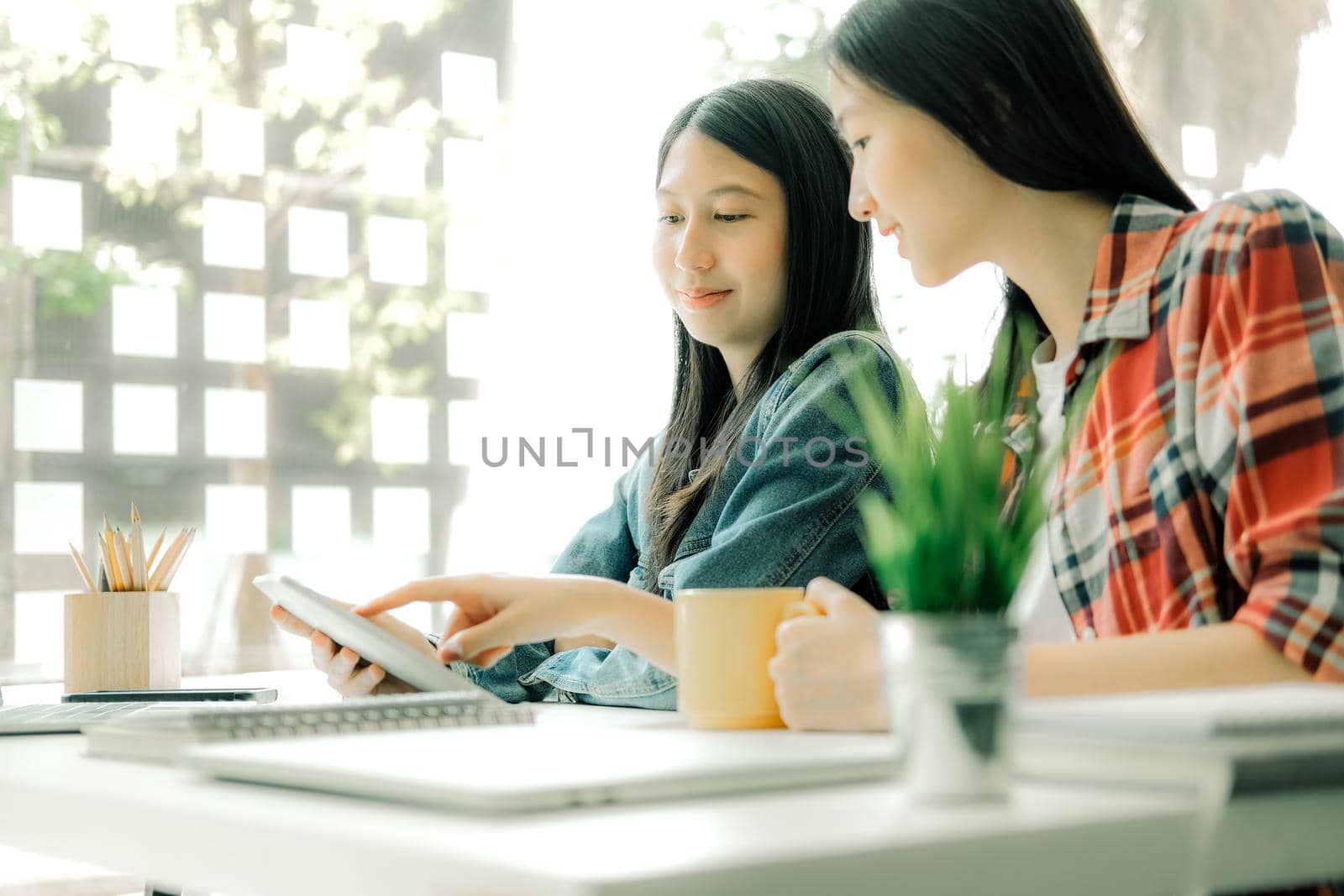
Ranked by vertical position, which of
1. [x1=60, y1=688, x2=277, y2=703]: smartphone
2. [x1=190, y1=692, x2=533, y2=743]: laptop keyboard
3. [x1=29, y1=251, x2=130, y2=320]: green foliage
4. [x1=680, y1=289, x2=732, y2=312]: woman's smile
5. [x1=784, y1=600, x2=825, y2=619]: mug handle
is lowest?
[x1=60, y1=688, x2=277, y2=703]: smartphone

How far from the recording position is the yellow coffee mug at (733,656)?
0.85 meters

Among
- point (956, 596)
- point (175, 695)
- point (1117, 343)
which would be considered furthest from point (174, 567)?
point (956, 596)

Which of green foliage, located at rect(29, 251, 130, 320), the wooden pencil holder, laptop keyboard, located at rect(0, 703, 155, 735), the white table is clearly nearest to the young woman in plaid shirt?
the white table

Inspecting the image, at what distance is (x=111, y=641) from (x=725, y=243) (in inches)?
32.9

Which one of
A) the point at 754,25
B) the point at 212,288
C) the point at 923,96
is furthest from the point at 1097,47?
the point at 754,25

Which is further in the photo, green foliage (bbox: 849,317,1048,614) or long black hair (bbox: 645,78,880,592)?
long black hair (bbox: 645,78,880,592)

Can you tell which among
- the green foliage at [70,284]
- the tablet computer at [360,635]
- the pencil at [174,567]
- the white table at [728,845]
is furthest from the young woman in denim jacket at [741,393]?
the green foliage at [70,284]

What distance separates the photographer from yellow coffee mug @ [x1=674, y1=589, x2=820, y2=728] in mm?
851

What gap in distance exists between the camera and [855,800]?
1.69ft

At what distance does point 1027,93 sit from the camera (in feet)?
3.71

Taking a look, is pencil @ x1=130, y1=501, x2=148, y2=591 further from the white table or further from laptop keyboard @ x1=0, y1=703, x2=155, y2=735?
the white table

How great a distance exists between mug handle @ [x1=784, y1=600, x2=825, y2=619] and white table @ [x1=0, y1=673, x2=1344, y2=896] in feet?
0.89

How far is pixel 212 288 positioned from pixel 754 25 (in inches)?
62.9

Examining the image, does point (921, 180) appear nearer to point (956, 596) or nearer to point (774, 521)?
point (774, 521)
